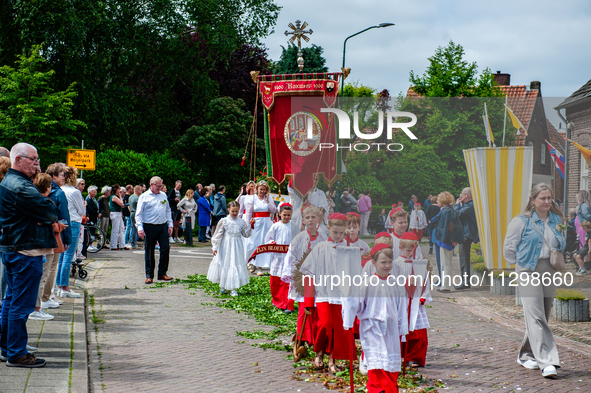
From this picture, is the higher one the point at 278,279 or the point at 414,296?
the point at 414,296

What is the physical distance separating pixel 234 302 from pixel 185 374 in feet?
13.0

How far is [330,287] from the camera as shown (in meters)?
5.71

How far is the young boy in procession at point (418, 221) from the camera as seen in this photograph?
596cm

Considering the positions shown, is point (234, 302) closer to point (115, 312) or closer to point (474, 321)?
point (115, 312)

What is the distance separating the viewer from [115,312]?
866cm

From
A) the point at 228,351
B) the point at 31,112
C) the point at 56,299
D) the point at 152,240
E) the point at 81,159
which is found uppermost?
the point at 31,112

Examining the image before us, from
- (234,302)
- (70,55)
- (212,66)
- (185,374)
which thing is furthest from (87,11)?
(185,374)

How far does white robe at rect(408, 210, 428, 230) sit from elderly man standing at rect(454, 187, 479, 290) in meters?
0.37

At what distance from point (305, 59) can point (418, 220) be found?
2619 cm

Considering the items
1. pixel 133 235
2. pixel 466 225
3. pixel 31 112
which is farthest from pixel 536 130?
pixel 31 112

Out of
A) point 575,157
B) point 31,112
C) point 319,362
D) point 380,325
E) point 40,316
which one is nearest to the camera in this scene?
point 380,325

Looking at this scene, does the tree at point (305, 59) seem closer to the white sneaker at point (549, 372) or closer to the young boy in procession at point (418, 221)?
the young boy in procession at point (418, 221)

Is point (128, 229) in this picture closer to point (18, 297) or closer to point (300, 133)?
point (300, 133)

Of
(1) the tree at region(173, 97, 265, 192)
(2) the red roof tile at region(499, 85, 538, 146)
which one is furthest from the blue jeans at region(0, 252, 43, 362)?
(1) the tree at region(173, 97, 265, 192)
